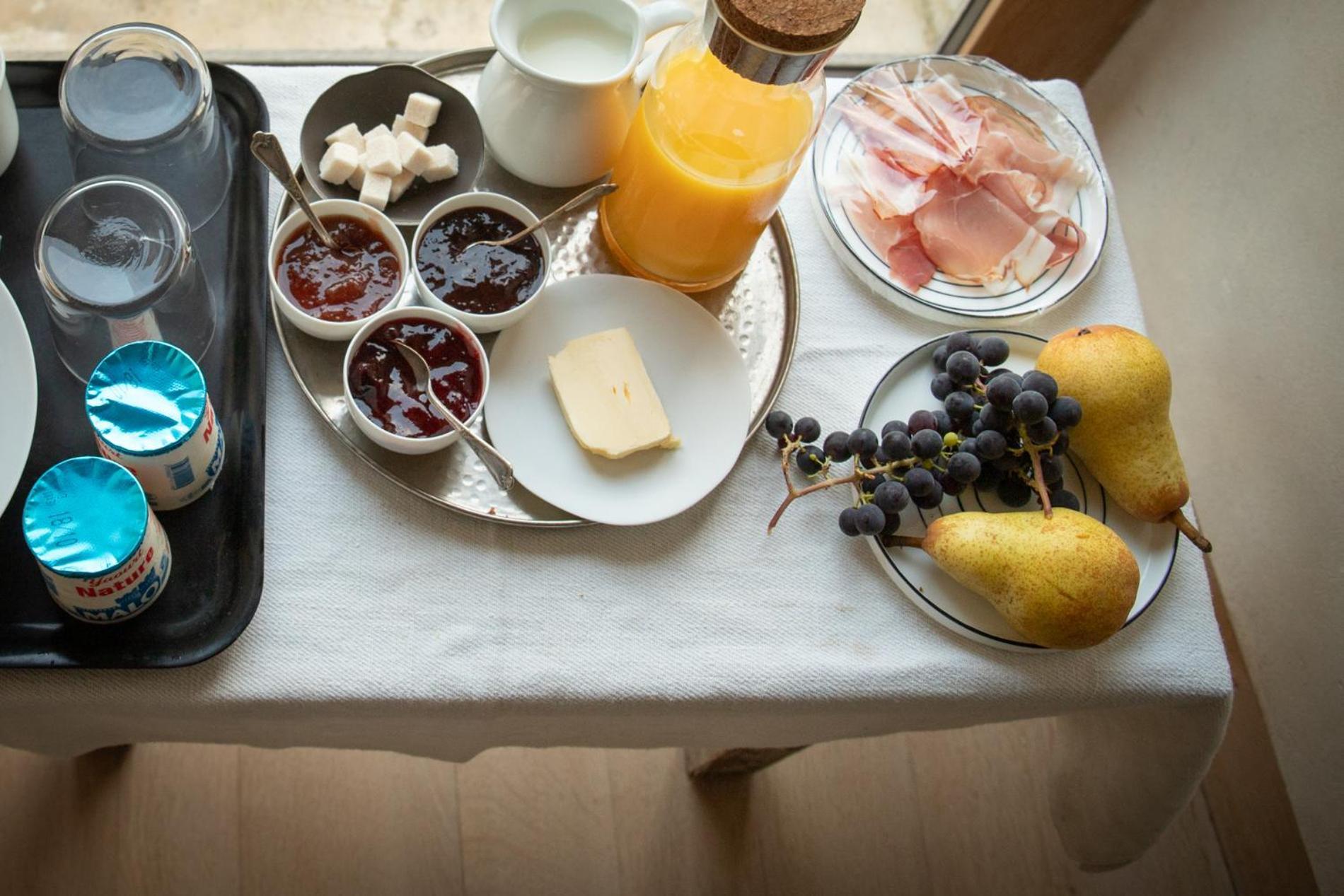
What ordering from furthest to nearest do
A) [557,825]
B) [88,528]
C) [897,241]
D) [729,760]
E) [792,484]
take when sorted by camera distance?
[557,825]
[729,760]
[897,241]
[792,484]
[88,528]

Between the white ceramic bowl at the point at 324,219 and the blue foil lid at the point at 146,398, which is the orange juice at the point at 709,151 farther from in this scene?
the blue foil lid at the point at 146,398

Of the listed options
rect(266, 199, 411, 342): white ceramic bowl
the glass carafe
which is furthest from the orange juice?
rect(266, 199, 411, 342): white ceramic bowl

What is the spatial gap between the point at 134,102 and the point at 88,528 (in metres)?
0.40

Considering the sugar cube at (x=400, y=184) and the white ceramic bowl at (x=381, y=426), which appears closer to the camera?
the white ceramic bowl at (x=381, y=426)

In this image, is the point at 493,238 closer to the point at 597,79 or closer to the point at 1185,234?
the point at 597,79

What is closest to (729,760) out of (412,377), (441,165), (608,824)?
(608,824)

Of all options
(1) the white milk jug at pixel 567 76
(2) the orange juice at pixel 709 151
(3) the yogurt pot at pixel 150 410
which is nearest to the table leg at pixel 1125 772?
(2) the orange juice at pixel 709 151

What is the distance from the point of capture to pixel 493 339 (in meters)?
0.93

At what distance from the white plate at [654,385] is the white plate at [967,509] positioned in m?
Answer: 0.15

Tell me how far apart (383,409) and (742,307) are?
1.21ft

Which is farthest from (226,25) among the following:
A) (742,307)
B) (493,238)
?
(742,307)

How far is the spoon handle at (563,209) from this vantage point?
91 cm

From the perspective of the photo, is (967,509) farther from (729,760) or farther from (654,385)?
(729,760)

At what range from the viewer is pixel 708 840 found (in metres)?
1.43
